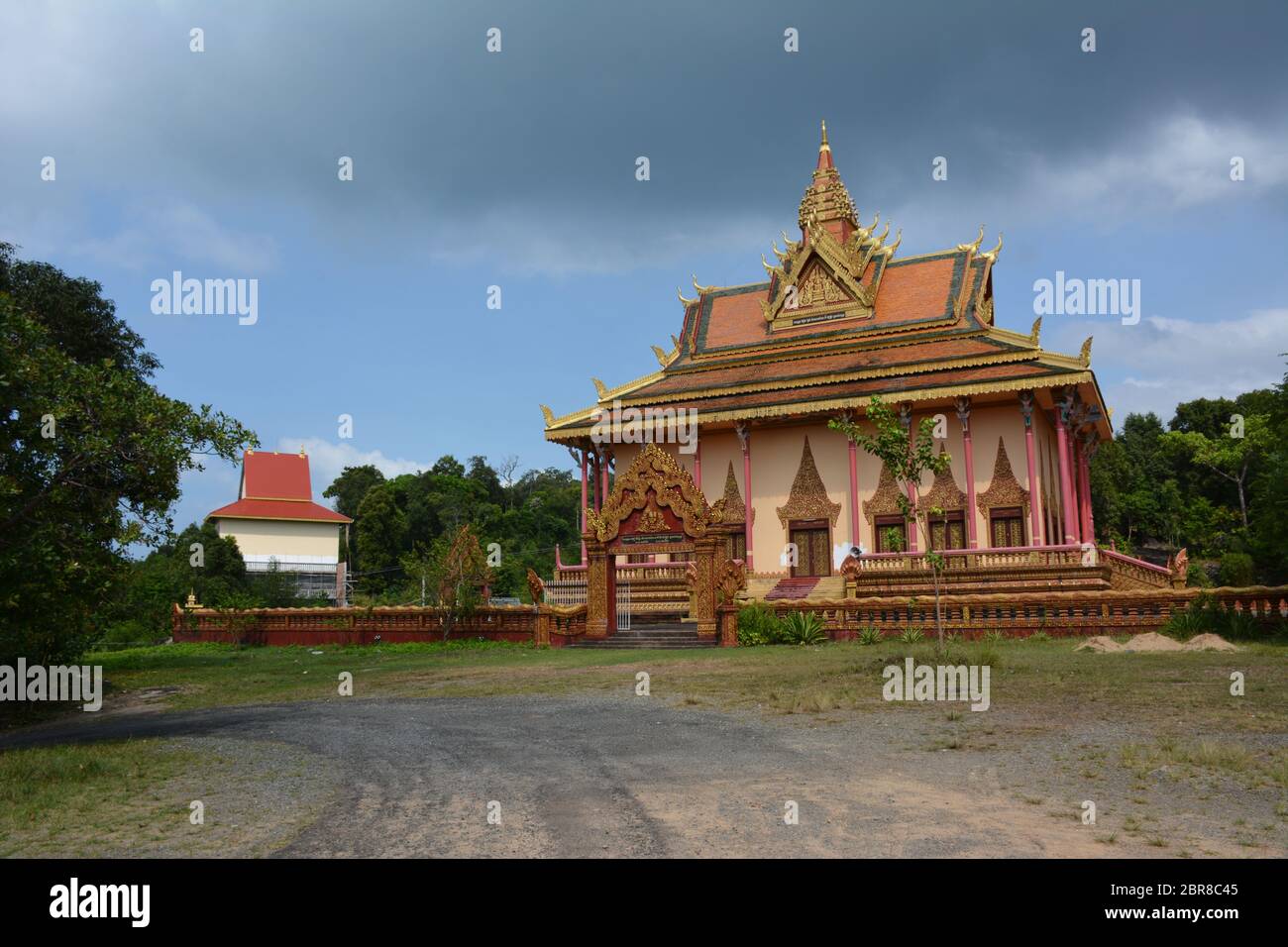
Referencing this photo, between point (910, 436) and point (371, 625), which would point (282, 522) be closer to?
point (371, 625)

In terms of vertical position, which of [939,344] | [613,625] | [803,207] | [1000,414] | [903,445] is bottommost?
[613,625]

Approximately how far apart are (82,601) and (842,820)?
9.25m

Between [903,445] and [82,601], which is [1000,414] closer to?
[903,445]

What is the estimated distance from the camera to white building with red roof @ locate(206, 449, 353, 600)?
51.0 meters

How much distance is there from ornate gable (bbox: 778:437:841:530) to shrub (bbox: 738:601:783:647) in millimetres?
7891

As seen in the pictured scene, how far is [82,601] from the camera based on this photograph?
10.8 m

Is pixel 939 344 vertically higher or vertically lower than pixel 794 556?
higher

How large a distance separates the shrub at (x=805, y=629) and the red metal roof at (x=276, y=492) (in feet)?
125

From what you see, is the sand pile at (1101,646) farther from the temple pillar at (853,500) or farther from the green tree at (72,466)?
the green tree at (72,466)

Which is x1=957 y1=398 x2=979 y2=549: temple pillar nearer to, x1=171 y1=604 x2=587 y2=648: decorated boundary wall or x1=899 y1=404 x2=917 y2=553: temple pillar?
x1=899 y1=404 x2=917 y2=553: temple pillar

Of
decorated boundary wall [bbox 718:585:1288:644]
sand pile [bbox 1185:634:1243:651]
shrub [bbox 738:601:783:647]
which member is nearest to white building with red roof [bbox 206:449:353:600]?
shrub [bbox 738:601:783:647]
